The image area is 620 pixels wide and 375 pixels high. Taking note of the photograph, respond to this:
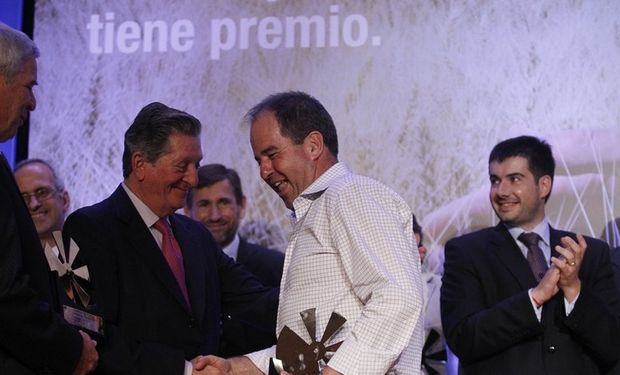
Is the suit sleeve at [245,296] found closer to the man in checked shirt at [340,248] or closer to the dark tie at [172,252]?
the dark tie at [172,252]

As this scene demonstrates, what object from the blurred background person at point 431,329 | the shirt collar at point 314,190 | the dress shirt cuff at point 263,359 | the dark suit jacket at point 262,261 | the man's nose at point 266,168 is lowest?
the blurred background person at point 431,329

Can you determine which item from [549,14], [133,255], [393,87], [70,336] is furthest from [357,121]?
[70,336]

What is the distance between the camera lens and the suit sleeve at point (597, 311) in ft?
11.7

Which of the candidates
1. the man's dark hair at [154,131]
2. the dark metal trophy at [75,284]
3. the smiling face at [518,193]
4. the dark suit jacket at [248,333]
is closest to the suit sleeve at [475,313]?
the smiling face at [518,193]

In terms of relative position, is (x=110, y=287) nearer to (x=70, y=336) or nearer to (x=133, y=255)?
(x=133, y=255)

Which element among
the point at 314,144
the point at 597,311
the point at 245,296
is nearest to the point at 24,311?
the point at 314,144

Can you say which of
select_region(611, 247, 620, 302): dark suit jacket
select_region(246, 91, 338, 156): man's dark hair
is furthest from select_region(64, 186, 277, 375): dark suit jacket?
select_region(611, 247, 620, 302): dark suit jacket

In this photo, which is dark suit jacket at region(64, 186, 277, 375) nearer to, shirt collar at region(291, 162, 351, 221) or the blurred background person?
shirt collar at region(291, 162, 351, 221)

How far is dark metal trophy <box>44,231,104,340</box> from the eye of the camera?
279 centimetres

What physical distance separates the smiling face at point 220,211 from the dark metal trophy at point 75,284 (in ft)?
5.16

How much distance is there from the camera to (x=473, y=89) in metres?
4.76

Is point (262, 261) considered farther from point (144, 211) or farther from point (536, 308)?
point (536, 308)

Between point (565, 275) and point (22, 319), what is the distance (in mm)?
2023

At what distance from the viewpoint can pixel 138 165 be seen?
3416mm
